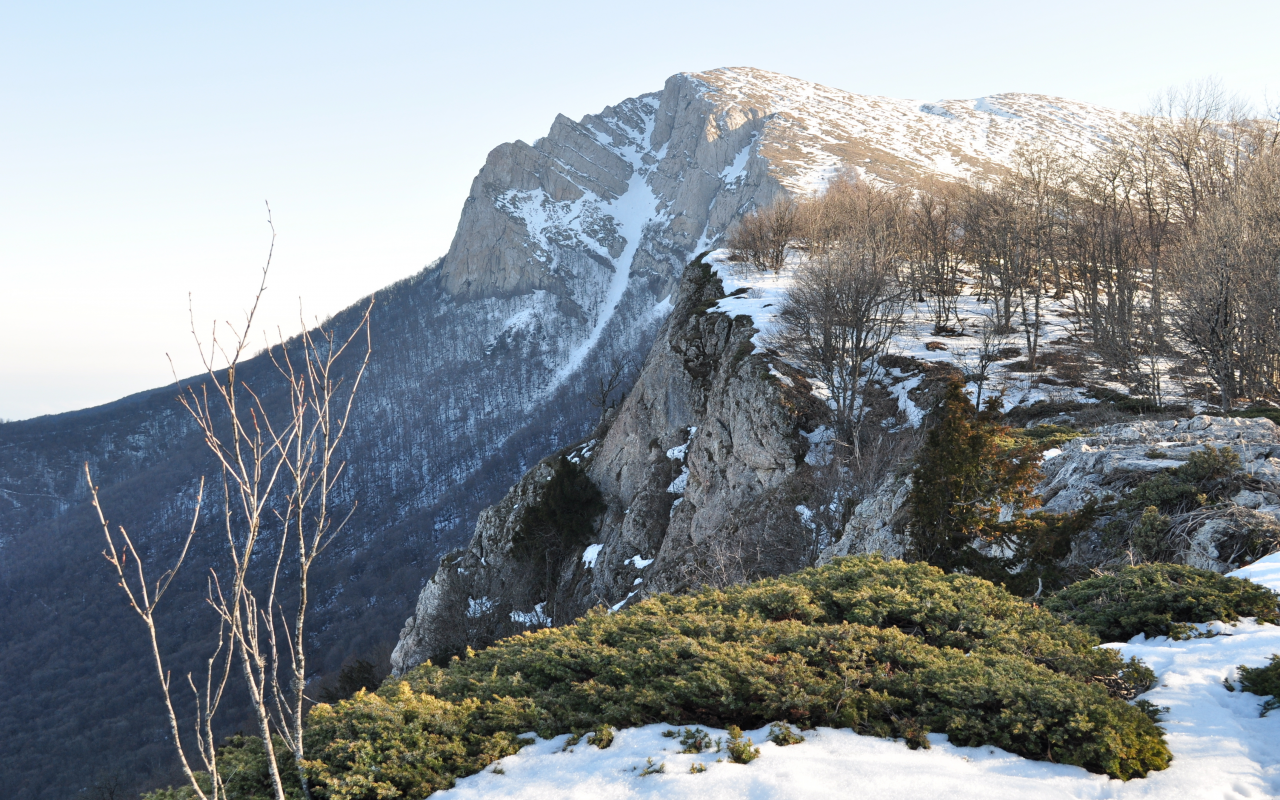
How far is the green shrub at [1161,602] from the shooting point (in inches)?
229

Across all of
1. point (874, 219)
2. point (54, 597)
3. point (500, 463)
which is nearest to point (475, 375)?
point (500, 463)

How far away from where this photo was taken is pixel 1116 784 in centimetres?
389

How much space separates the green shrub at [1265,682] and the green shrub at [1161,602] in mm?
950

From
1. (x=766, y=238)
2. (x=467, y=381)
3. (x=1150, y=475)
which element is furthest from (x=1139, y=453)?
(x=467, y=381)

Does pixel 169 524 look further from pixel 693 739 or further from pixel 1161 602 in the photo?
pixel 1161 602

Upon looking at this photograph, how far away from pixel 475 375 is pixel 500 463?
116ft

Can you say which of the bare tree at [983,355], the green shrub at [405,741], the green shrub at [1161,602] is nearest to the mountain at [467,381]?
the bare tree at [983,355]

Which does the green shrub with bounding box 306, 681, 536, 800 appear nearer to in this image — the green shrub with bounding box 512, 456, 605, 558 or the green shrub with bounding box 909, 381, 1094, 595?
the green shrub with bounding box 909, 381, 1094, 595

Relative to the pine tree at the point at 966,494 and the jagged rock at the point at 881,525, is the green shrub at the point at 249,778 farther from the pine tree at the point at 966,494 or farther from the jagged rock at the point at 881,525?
the jagged rock at the point at 881,525

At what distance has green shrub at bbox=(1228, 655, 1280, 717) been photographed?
4.45 metres

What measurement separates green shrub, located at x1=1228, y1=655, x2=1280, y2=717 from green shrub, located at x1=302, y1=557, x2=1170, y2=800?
57cm

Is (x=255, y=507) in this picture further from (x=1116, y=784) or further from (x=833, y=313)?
(x=833, y=313)

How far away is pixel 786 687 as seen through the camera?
4.80 meters

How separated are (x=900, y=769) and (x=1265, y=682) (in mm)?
2863
